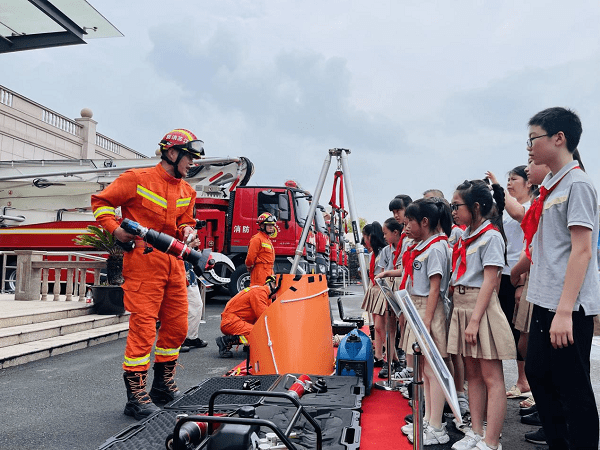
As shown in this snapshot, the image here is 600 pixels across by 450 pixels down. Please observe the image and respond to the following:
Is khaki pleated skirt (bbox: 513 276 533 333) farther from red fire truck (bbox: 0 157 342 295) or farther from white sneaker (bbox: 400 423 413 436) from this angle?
red fire truck (bbox: 0 157 342 295)

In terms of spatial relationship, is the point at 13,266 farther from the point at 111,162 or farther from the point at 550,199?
the point at 550,199

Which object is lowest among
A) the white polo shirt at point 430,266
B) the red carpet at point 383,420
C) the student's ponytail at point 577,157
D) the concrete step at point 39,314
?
the red carpet at point 383,420

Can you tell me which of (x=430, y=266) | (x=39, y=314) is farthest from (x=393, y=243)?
(x=39, y=314)

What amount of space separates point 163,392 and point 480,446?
91.8 inches

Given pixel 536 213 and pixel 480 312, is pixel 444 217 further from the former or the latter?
pixel 536 213

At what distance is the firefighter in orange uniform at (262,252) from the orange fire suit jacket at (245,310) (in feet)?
5.56

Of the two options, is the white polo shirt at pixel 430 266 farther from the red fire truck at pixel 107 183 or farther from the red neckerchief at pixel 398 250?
the red fire truck at pixel 107 183

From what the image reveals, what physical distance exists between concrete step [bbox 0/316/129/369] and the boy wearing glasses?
4.95 m

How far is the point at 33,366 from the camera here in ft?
17.3

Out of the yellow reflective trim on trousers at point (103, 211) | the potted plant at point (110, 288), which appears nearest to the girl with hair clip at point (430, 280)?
the yellow reflective trim on trousers at point (103, 211)

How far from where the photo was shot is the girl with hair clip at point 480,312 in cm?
268

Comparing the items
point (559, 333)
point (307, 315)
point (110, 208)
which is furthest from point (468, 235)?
point (110, 208)

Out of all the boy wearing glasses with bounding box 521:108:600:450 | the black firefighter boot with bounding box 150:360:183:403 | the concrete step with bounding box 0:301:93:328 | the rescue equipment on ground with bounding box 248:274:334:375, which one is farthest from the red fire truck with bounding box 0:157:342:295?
the boy wearing glasses with bounding box 521:108:600:450

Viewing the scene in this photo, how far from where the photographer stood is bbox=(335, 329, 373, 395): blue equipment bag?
3.88m
